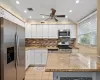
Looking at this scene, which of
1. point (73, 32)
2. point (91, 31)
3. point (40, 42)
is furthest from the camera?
point (40, 42)

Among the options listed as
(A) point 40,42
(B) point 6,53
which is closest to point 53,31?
(A) point 40,42

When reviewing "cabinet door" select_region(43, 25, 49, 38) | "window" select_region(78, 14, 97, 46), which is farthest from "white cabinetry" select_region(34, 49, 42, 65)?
"window" select_region(78, 14, 97, 46)

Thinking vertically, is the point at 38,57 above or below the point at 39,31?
below

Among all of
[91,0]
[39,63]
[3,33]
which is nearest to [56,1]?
[91,0]

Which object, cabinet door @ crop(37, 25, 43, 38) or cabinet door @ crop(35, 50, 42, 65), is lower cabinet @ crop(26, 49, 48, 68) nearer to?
cabinet door @ crop(35, 50, 42, 65)

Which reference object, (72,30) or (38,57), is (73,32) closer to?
(72,30)

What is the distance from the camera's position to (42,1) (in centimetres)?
437

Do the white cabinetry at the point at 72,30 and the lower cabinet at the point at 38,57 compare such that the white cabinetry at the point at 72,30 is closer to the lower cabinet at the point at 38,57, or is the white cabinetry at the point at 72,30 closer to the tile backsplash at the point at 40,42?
the tile backsplash at the point at 40,42

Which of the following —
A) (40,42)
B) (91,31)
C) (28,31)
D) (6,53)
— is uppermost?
(28,31)

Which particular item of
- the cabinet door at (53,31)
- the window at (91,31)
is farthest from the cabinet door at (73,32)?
the window at (91,31)

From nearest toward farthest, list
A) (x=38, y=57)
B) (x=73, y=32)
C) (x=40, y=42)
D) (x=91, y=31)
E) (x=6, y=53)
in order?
1. (x=6, y=53)
2. (x=91, y=31)
3. (x=38, y=57)
4. (x=73, y=32)
5. (x=40, y=42)

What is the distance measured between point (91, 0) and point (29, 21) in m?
4.19

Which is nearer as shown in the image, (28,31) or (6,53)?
(6,53)

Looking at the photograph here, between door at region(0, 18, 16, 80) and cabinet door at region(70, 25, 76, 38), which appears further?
cabinet door at region(70, 25, 76, 38)
